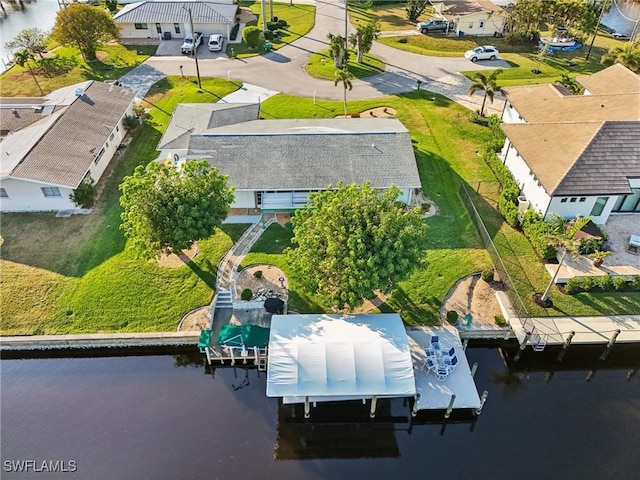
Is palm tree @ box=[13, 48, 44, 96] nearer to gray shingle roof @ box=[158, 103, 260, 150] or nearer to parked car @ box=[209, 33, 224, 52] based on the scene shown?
parked car @ box=[209, 33, 224, 52]

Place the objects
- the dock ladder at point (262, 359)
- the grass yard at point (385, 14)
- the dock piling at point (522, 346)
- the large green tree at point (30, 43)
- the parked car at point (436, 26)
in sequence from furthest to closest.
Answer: the grass yard at point (385, 14)
the parked car at point (436, 26)
the large green tree at point (30, 43)
the dock piling at point (522, 346)
the dock ladder at point (262, 359)

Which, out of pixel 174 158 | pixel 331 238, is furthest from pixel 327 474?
pixel 174 158

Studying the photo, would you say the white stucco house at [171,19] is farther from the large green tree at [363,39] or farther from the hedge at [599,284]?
the hedge at [599,284]

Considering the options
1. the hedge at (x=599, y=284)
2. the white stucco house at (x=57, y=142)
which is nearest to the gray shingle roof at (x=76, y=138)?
the white stucco house at (x=57, y=142)

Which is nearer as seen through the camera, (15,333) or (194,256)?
(15,333)

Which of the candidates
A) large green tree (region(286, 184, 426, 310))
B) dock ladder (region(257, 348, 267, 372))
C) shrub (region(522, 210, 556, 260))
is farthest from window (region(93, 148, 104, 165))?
shrub (region(522, 210, 556, 260))

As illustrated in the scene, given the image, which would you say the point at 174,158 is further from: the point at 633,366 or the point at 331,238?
the point at 633,366

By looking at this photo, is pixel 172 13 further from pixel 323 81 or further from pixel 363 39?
pixel 363 39
